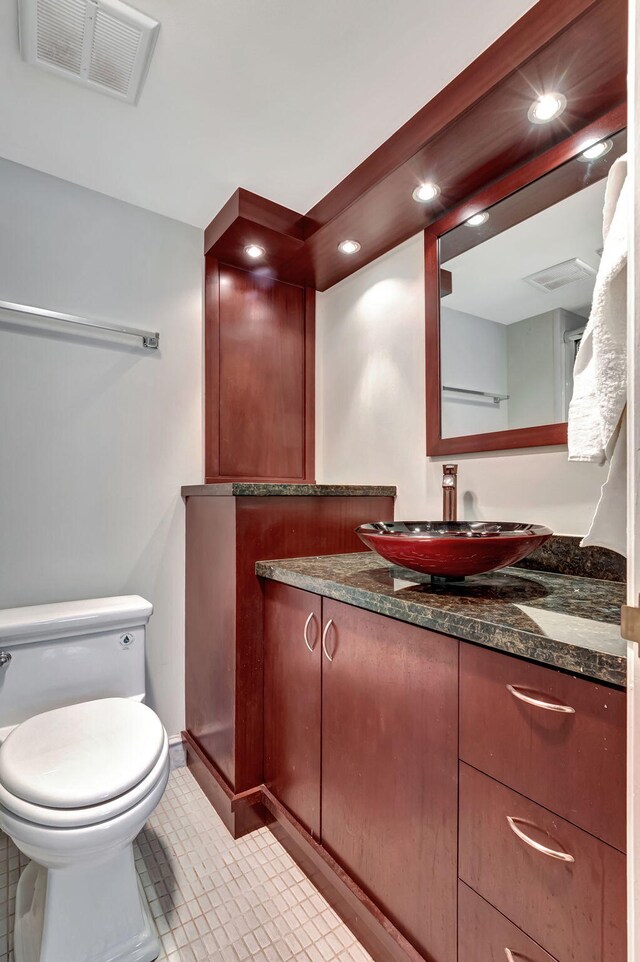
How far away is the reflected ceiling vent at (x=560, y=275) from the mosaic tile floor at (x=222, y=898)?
1.89 m

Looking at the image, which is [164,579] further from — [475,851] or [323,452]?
[475,851]

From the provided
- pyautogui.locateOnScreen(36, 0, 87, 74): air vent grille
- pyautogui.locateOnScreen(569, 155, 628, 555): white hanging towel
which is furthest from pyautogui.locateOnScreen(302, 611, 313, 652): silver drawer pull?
pyautogui.locateOnScreen(36, 0, 87, 74): air vent grille

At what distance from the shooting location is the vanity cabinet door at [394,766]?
0.89 m

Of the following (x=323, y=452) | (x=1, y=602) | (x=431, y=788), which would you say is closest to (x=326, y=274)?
(x=323, y=452)

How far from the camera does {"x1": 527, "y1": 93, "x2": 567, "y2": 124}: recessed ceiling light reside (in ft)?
3.88

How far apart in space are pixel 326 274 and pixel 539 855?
2203 mm

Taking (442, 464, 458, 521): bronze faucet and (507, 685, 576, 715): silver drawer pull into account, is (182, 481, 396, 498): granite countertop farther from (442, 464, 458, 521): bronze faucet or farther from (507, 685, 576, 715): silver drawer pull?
(507, 685, 576, 715): silver drawer pull

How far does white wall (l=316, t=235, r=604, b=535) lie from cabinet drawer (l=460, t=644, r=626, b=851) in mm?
692

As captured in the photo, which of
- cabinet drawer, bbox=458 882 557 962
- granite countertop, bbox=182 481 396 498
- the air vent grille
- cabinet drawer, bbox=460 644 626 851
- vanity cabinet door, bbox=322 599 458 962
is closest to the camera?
cabinet drawer, bbox=460 644 626 851

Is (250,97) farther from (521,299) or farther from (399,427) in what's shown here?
(399,427)

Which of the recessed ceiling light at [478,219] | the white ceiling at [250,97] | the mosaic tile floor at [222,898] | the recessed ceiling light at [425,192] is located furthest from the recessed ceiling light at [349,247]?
the mosaic tile floor at [222,898]

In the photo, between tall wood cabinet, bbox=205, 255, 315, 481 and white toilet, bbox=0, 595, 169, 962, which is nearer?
white toilet, bbox=0, 595, 169, 962

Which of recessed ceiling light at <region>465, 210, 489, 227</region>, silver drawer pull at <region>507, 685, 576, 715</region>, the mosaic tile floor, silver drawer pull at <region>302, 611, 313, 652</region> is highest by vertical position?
recessed ceiling light at <region>465, 210, 489, 227</region>

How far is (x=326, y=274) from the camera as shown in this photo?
7.15 feet
